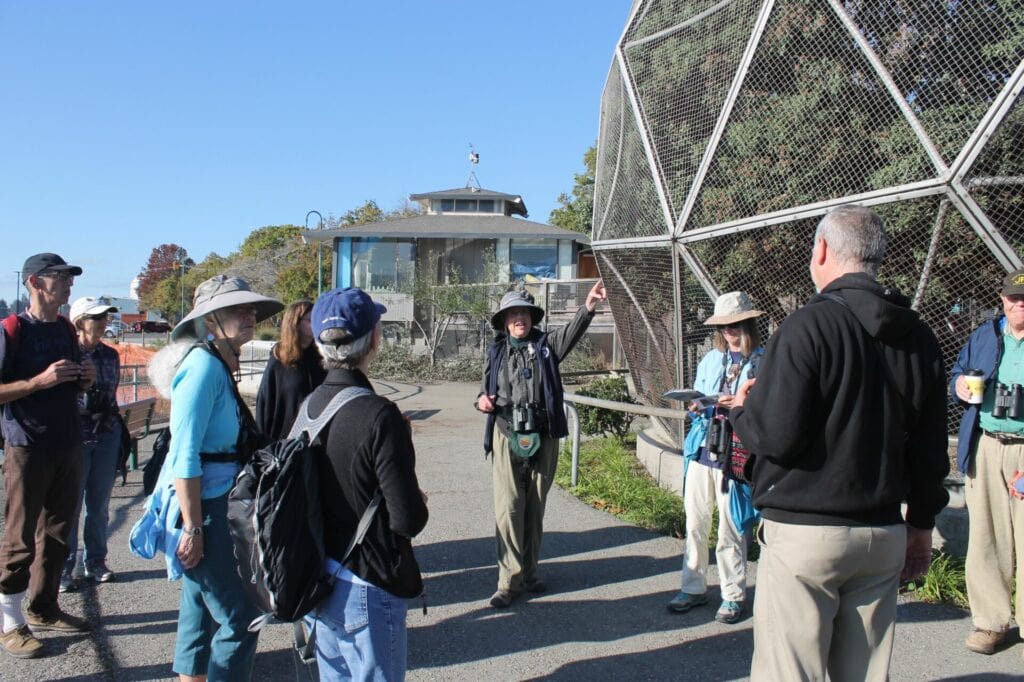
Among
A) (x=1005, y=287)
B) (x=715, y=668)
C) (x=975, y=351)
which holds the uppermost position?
(x=1005, y=287)

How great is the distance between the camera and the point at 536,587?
5.11 m

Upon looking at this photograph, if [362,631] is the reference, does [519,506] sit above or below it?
below

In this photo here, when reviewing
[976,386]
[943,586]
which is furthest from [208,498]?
[943,586]

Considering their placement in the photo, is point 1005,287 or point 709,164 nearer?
point 1005,287

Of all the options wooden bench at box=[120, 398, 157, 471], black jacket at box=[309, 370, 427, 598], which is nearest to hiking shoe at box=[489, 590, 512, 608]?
black jacket at box=[309, 370, 427, 598]

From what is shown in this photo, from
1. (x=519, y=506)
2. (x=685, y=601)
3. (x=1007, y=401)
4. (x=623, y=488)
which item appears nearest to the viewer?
(x=1007, y=401)

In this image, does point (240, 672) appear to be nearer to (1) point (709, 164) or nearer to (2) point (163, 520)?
(2) point (163, 520)

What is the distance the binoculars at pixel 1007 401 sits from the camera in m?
4.17

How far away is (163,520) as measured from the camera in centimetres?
317

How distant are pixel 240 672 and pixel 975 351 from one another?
161 inches

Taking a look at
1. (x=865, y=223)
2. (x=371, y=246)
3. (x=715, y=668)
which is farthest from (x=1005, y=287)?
(x=371, y=246)

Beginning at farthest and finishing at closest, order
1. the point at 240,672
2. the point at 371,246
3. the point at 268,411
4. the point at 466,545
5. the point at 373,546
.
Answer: the point at 371,246
the point at 466,545
the point at 268,411
the point at 240,672
the point at 373,546

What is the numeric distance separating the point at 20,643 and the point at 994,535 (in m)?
5.16

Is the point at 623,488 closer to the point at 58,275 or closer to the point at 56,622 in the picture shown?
the point at 56,622
